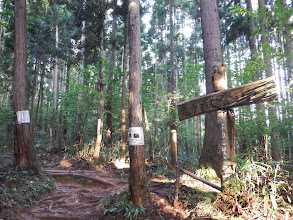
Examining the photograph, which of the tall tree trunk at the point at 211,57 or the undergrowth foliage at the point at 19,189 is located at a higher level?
the tall tree trunk at the point at 211,57

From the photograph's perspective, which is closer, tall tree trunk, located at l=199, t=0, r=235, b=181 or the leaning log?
the leaning log

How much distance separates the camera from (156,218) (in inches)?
144

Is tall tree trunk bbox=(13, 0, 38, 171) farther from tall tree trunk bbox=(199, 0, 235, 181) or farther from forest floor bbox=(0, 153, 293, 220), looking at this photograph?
tall tree trunk bbox=(199, 0, 235, 181)

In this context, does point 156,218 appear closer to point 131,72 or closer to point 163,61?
point 131,72

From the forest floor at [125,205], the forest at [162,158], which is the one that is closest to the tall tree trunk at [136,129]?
the forest at [162,158]

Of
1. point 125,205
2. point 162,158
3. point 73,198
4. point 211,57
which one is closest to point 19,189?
point 73,198

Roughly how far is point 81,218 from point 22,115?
401 cm

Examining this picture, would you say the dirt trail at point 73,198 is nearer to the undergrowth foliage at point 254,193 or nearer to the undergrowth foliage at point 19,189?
the undergrowth foliage at point 19,189

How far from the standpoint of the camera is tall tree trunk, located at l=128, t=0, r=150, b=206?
4062 millimetres

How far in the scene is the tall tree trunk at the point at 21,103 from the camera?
6.36 metres

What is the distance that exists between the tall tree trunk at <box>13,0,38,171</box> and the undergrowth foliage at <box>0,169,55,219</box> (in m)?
0.43

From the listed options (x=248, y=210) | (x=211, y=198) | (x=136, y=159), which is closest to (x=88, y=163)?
(x=136, y=159)

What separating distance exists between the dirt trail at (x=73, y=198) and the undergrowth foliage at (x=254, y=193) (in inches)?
109

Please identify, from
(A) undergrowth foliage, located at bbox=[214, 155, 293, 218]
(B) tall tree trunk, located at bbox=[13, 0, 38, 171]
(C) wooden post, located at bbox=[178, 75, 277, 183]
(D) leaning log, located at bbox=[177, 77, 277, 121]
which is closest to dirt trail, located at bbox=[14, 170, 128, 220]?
(B) tall tree trunk, located at bbox=[13, 0, 38, 171]
